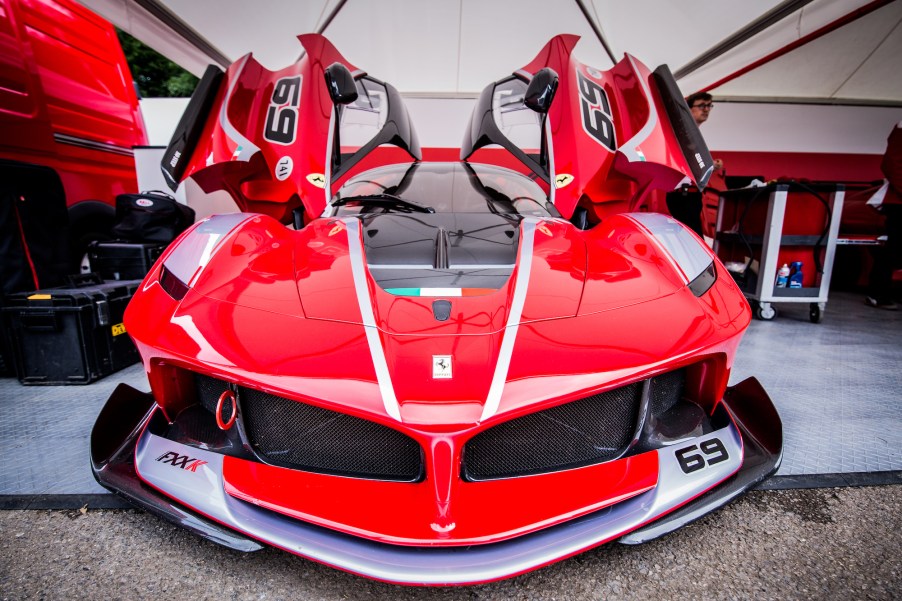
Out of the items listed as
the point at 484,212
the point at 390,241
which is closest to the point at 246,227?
the point at 390,241

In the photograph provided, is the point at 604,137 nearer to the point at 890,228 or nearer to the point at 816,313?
the point at 816,313

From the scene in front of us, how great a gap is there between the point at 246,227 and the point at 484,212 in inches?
32.8

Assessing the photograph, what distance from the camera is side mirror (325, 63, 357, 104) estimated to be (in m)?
1.69

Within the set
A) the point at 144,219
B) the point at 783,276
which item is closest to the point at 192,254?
the point at 144,219

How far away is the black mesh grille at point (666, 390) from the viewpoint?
1052 millimetres

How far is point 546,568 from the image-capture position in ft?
3.06

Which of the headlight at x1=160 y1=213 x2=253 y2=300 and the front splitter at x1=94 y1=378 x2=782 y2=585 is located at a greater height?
the headlight at x1=160 y1=213 x2=253 y2=300

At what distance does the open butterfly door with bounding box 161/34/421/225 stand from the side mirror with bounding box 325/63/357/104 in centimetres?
3

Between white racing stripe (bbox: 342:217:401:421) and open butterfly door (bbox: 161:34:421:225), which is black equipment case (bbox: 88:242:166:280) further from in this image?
white racing stripe (bbox: 342:217:401:421)

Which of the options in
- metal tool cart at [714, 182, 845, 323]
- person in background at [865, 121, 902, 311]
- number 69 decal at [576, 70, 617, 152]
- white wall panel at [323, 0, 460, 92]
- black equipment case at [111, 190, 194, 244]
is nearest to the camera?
number 69 decal at [576, 70, 617, 152]

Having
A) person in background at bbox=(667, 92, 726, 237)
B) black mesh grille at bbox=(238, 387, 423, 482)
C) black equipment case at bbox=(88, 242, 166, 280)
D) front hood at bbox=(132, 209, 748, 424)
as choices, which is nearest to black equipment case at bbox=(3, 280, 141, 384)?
black equipment case at bbox=(88, 242, 166, 280)

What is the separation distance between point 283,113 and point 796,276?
11.5ft

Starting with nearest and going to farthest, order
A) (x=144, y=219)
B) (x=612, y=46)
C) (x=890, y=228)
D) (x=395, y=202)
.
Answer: (x=395, y=202), (x=144, y=219), (x=890, y=228), (x=612, y=46)

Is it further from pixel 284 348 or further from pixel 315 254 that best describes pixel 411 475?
pixel 315 254
